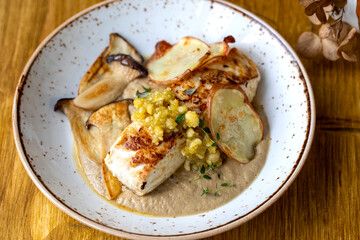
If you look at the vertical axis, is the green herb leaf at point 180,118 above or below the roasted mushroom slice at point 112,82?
below

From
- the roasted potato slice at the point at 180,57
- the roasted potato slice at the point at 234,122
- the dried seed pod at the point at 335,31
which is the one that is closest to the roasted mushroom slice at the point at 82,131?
the roasted potato slice at the point at 180,57

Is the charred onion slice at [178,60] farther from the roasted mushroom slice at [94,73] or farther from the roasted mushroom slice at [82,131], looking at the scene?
the roasted mushroom slice at [82,131]

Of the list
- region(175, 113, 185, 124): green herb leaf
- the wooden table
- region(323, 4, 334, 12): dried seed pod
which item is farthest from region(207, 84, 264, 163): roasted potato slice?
region(323, 4, 334, 12): dried seed pod

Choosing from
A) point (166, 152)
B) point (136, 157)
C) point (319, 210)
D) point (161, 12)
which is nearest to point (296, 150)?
point (319, 210)

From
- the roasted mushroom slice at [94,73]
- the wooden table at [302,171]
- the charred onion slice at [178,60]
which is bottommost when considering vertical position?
the wooden table at [302,171]

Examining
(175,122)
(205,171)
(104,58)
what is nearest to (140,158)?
(175,122)
